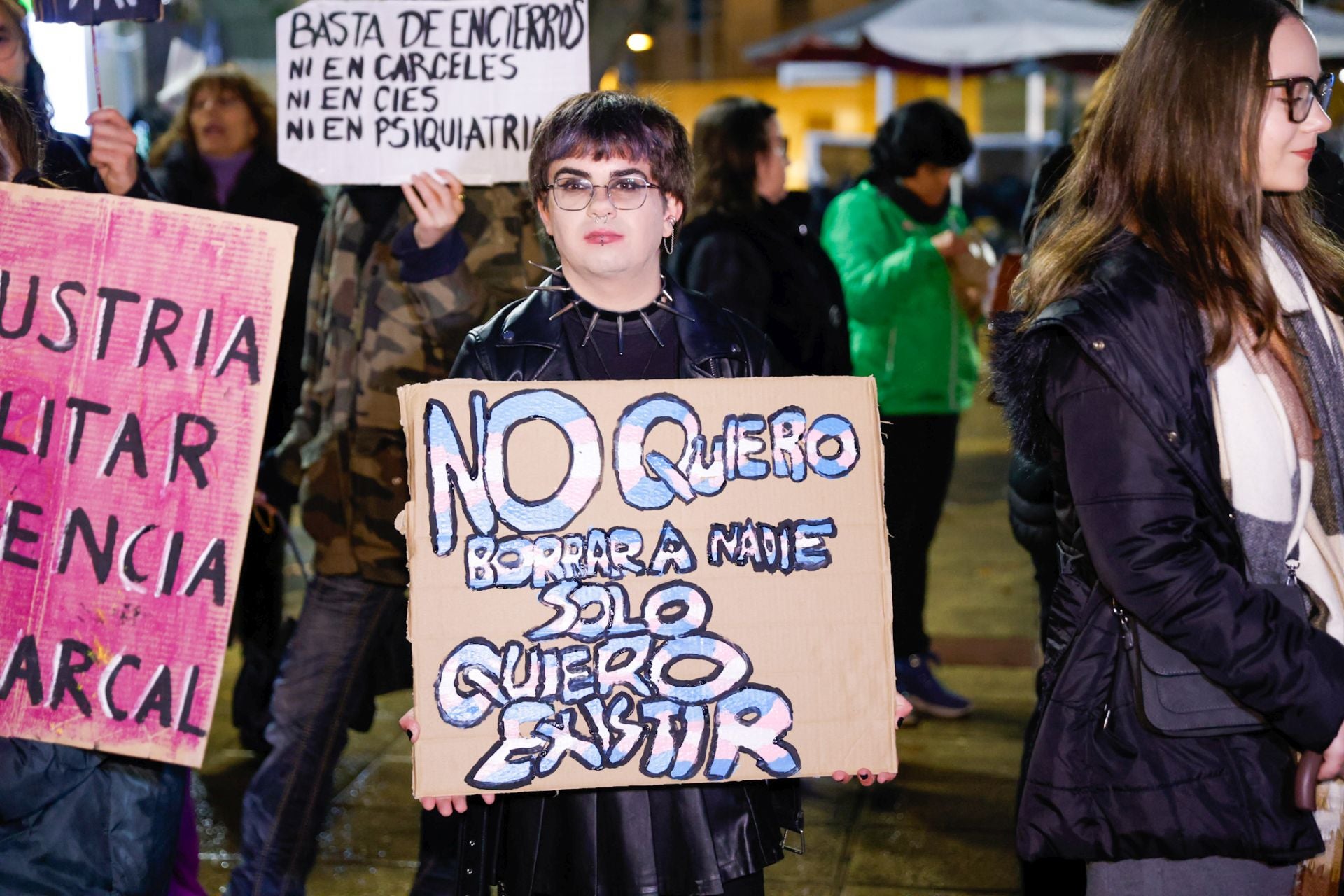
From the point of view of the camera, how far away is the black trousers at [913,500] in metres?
5.26

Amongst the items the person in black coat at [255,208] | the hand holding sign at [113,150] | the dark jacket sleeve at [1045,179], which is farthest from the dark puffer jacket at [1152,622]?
the person in black coat at [255,208]

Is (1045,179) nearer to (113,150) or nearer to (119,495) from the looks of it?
(113,150)

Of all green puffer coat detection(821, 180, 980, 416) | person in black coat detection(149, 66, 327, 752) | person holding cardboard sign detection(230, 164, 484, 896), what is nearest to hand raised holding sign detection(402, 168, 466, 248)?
person holding cardboard sign detection(230, 164, 484, 896)

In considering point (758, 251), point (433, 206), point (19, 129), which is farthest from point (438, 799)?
point (758, 251)

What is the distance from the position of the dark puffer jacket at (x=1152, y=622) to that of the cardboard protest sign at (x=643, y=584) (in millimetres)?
297

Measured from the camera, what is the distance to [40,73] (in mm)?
3680

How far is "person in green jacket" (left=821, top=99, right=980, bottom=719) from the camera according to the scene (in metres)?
5.27

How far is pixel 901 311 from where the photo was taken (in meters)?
5.33

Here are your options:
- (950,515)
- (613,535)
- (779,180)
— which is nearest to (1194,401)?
(613,535)

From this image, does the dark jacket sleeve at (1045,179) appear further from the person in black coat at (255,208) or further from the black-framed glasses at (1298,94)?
the person in black coat at (255,208)

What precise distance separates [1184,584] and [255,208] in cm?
380

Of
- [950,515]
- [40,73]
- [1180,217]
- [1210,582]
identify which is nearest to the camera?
[1210,582]

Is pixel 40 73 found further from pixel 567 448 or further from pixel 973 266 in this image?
pixel 973 266

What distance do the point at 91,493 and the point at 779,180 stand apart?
2969 millimetres
